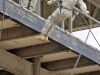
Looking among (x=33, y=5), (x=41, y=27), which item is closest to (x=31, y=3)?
(x=33, y=5)

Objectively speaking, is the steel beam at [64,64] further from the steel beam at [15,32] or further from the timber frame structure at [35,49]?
the steel beam at [15,32]

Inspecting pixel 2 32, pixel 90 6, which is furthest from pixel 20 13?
pixel 90 6

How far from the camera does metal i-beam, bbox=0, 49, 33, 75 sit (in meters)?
20.7

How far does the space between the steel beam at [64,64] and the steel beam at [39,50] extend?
4.92ft

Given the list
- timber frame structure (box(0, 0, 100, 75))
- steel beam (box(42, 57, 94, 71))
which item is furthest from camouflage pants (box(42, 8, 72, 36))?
steel beam (box(42, 57, 94, 71))

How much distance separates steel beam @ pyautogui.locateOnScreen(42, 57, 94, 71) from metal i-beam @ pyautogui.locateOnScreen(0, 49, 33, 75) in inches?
36.9

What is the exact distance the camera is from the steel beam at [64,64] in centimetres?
2081

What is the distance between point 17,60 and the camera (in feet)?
69.6

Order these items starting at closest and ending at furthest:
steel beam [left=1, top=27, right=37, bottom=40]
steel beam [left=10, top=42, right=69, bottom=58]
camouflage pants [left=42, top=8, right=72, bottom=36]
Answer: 1. camouflage pants [left=42, top=8, right=72, bottom=36]
2. steel beam [left=1, top=27, right=37, bottom=40]
3. steel beam [left=10, top=42, right=69, bottom=58]

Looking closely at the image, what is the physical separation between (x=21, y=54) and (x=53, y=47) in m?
1.83

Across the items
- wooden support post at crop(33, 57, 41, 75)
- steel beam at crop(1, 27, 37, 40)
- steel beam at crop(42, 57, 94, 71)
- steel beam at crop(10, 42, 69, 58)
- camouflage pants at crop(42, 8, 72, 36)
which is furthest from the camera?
wooden support post at crop(33, 57, 41, 75)

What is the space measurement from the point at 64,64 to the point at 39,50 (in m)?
2.12

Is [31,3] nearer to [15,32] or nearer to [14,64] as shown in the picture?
[15,32]

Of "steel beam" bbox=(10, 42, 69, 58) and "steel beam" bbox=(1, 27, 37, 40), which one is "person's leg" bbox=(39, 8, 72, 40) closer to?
"steel beam" bbox=(1, 27, 37, 40)
